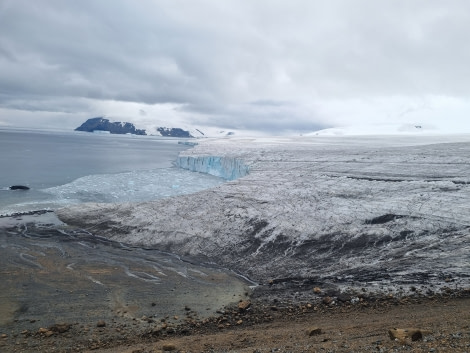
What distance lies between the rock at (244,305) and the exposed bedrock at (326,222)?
257cm

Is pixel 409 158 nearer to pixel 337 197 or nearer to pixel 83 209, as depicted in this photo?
pixel 337 197

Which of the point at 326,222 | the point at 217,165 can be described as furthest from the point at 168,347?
the point at 217,165

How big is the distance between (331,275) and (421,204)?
762 centimetres

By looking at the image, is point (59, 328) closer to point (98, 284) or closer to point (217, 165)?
point (98, 284)

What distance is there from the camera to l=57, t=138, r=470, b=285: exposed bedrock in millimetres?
14523

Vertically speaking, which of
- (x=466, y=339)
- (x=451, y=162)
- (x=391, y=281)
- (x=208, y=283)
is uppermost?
(x=451, y=162)

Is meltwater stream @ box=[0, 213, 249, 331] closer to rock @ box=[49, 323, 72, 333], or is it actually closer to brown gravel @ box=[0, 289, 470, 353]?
rock @ box=[49, 323, 72, 333]

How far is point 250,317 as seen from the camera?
11562 mm

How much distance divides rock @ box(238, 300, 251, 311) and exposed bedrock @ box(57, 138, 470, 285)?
2.57 metres

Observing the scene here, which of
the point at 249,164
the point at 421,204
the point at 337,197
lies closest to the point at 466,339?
the point at 421,204

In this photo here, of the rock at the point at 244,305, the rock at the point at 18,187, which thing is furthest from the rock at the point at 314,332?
the rock at the point at 18,187

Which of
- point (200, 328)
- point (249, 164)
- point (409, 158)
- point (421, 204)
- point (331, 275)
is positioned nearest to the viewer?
point (200, 328)

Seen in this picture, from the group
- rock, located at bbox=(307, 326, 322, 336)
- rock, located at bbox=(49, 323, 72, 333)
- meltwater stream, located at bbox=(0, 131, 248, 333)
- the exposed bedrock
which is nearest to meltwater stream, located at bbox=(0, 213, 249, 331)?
meltwater stream, located at bbox=(0, 131, 248, 333)

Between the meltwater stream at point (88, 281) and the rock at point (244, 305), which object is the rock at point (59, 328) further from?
the rock at point (244, 305)
